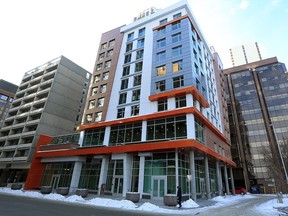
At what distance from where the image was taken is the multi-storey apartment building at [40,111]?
4916cm

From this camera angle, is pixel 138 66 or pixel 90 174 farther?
pixel 138 66

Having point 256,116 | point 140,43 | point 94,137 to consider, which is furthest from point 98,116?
point 256,116

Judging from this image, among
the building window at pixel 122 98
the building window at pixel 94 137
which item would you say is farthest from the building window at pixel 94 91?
the building window at pixel 94 137

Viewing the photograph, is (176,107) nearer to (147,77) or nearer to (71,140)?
(147,77)

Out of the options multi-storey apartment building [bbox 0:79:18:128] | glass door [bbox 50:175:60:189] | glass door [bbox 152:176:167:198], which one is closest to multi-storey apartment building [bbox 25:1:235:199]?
glass door [bbox 152:176:167:198]

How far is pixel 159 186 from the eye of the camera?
Result: 2564 cm

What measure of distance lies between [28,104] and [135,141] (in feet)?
141

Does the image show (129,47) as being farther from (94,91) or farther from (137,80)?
(94,91)

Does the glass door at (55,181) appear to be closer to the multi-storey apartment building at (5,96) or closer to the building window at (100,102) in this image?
the building window at (100,102)

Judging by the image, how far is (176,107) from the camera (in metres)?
29.3

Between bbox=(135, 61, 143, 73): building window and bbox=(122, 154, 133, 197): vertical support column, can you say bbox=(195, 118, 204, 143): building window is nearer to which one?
bbox=(122, 154, 133, 197): vertical support column

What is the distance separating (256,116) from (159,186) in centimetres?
6039

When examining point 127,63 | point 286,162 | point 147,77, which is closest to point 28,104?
point 127,63

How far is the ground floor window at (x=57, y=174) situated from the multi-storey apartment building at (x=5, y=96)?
63858mm
